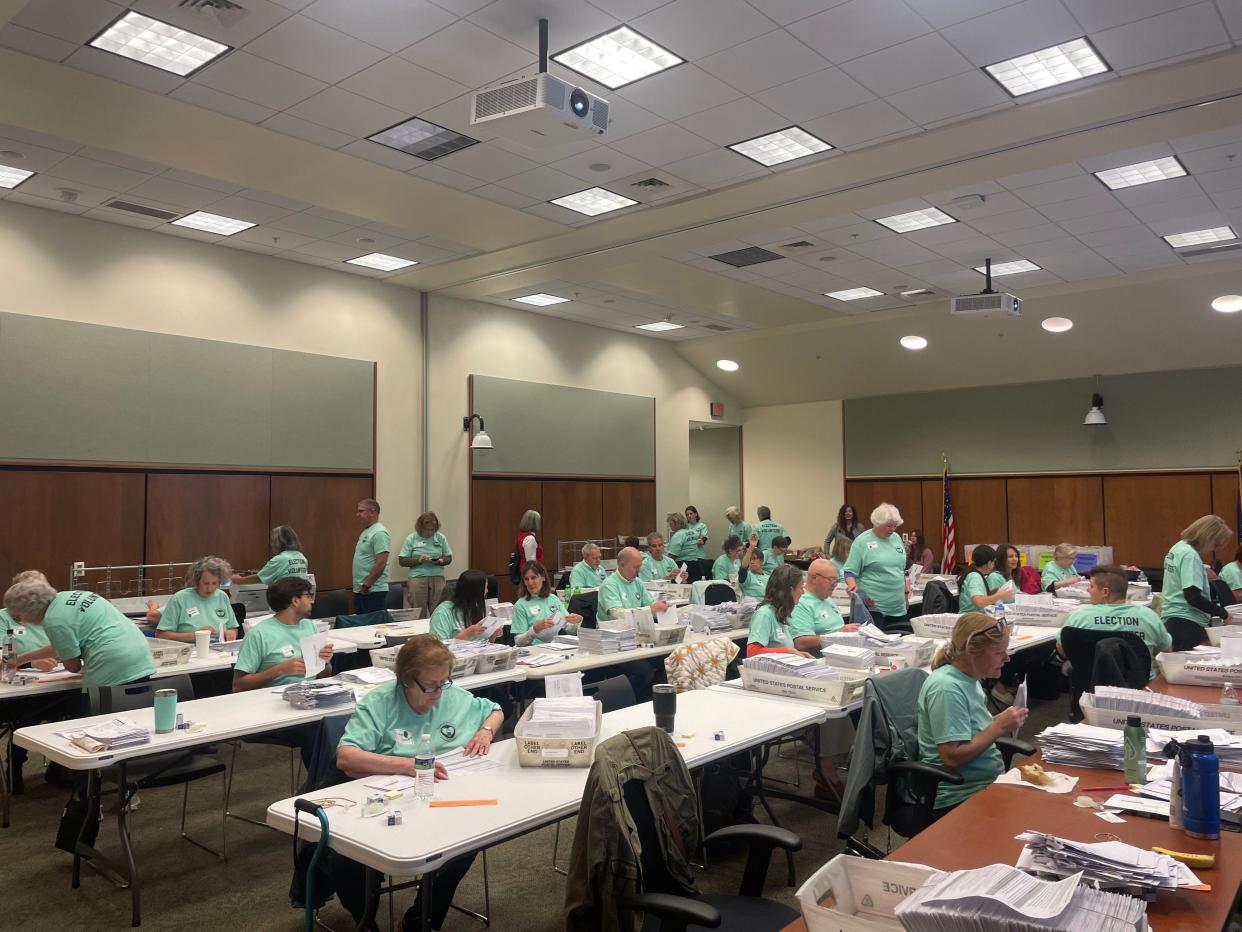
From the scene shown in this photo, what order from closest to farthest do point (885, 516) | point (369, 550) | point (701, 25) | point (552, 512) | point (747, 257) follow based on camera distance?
1. point (701, 25)
2. point (885, 516)
3. point (369, 550)
4. point (747, 257)
5. point (552, 512)

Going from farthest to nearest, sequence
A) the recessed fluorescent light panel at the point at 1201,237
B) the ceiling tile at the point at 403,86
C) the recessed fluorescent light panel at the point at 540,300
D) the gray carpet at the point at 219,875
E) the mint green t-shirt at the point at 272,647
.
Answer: the recessed fluorescent light panel at the point at 540,300
the recessed fluorescent light panel at the point at 1201,237
the ceiling tile at the point at 403,86
the mint green t-shirt at the point at 272,647
the gray carpet at the point at 219,875

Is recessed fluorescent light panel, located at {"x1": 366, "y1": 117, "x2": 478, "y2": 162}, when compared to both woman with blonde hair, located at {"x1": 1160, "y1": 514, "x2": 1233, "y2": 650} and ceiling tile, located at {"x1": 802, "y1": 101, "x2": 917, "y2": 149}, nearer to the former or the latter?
ceiling tile, located at {"x1": 802, "y1": 101, "x2": 917, "y2": 149}

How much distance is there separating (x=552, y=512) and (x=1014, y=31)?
799 centimetres

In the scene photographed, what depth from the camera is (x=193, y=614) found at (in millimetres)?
5809

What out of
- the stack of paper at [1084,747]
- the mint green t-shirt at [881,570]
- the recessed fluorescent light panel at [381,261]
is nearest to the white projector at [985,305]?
the mint green t-shirt at [881,570]

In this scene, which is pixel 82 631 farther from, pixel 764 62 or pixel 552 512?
pixel 552 512

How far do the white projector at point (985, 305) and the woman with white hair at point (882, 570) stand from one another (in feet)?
9.30

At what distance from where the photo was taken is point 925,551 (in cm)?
1211

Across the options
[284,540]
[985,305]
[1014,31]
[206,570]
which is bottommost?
[206,570]

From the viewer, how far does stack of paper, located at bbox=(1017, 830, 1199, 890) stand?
1.96 m

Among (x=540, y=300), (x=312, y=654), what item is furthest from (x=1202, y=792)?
(x=540, y=300)

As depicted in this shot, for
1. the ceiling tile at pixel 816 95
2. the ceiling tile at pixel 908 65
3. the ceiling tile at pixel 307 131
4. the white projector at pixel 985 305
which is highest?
the ceiling tile at pixel 307 131

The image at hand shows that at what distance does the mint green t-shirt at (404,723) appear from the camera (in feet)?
10.4

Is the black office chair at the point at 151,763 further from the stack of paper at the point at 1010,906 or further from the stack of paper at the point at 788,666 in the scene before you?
the stack of paper at the point at 1010,906
